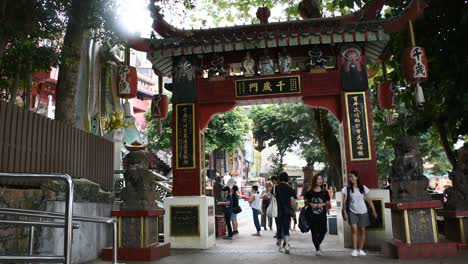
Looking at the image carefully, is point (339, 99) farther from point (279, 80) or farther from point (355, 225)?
point (355, 225)

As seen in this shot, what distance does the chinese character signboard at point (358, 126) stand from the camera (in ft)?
32.6

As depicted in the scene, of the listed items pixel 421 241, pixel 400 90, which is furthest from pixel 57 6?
pixel 400 90

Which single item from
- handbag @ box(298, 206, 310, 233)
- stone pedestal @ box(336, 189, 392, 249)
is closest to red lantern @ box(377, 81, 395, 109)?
stone pedestal @ box(336, 189, 392, 249)

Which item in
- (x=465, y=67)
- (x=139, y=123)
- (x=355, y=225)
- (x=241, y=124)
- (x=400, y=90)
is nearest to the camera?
(x=355, y=225)

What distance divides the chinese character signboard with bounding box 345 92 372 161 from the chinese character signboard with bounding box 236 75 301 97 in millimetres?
1301

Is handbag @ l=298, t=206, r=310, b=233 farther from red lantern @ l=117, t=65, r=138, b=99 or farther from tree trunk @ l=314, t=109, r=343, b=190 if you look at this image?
red lantern @ l=117, t=65, r=138, b=99

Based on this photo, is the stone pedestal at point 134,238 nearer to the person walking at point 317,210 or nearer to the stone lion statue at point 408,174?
the person walking at point 317,210

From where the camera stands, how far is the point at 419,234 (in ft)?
24.8

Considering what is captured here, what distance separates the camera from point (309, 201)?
28.1ft

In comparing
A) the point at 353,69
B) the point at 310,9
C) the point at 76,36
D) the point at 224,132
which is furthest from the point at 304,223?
the point at 224,132

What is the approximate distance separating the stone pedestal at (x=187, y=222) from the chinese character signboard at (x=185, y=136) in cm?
89

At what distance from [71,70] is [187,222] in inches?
173

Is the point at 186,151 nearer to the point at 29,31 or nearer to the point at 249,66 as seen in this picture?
the point at 249,66

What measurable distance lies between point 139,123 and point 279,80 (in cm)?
2258
